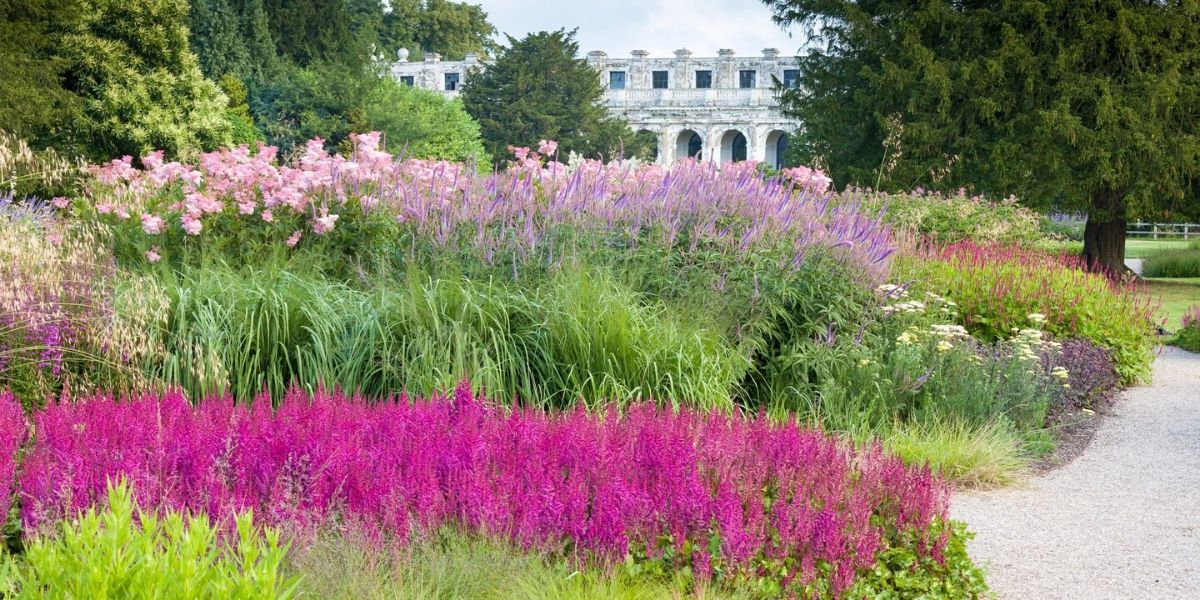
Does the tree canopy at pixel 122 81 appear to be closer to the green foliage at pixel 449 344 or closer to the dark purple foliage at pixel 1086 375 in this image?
the green foliage at pixel 449 344

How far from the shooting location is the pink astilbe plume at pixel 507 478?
10.0 ft

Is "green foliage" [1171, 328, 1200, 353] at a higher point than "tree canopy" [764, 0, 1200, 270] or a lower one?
lower

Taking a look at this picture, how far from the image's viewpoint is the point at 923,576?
346 centimetres

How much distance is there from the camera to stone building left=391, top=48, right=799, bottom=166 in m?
60.6

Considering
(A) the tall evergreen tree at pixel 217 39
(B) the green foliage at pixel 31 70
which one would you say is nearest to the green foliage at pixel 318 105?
(A) the tall evergreen tree at pixel 217 39

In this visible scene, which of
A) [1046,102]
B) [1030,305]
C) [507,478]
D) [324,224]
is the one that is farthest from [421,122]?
[507,478]

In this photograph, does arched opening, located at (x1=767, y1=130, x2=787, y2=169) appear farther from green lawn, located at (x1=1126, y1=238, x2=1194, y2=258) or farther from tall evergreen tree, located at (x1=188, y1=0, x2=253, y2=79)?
tall evergreen tree, located at (x1=188, y1=0, x2=253, y2=79)

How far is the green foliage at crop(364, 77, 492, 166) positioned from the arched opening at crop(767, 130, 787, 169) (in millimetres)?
26279

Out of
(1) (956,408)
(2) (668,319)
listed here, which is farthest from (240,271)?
(1) (956,408)

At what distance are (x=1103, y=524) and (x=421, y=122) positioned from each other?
34884mm

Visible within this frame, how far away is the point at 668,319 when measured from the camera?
5.79 meters

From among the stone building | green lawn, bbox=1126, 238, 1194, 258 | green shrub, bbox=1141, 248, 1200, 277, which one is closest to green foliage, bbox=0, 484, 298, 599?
green shrub, bbox=1141, 248, 1200, 277

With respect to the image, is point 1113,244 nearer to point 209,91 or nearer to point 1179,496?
point 1179,496

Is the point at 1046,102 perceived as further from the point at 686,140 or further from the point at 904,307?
the point at 686,140
